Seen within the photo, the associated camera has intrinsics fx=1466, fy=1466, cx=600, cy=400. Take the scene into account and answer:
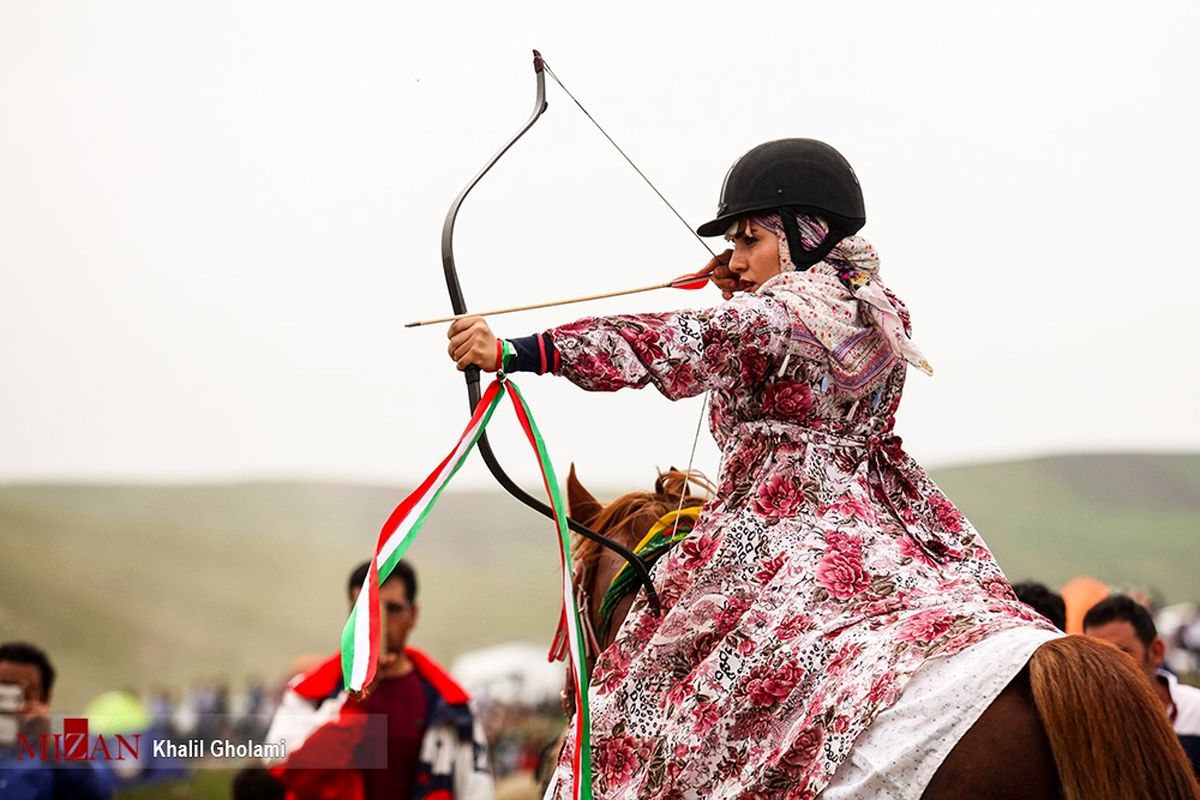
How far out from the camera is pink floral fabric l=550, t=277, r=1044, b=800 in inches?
99.0

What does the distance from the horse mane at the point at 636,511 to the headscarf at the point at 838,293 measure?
30.8 inches

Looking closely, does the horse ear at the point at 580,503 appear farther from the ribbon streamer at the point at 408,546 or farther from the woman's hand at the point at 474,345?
the woman's hand at the point at 474,345

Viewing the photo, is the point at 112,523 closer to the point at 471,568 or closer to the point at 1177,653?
the point at 471,568

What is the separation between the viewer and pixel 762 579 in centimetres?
275

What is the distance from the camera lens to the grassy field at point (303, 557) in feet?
32.4

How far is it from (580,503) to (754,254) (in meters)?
1.02

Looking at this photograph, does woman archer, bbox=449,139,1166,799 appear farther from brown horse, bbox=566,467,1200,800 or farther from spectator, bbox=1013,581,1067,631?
spectator, bbox=1013,581,1067,631

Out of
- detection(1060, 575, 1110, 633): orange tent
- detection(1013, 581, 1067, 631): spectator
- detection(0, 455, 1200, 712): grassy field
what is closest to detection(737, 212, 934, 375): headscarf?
detection(1013, 581, 1067, 631): spectator

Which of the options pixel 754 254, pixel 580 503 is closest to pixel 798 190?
pixel 754 254

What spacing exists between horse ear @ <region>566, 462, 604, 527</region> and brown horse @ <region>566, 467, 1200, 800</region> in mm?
1601

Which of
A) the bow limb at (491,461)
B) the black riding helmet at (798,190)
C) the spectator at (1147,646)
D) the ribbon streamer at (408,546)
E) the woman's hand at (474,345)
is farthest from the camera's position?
the spectator at (1147,646)

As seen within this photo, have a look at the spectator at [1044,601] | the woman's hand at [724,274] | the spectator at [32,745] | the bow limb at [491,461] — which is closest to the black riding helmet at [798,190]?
the woman's hand at [724,274]

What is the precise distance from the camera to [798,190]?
9.73ft

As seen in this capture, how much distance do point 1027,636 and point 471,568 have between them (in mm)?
8289
